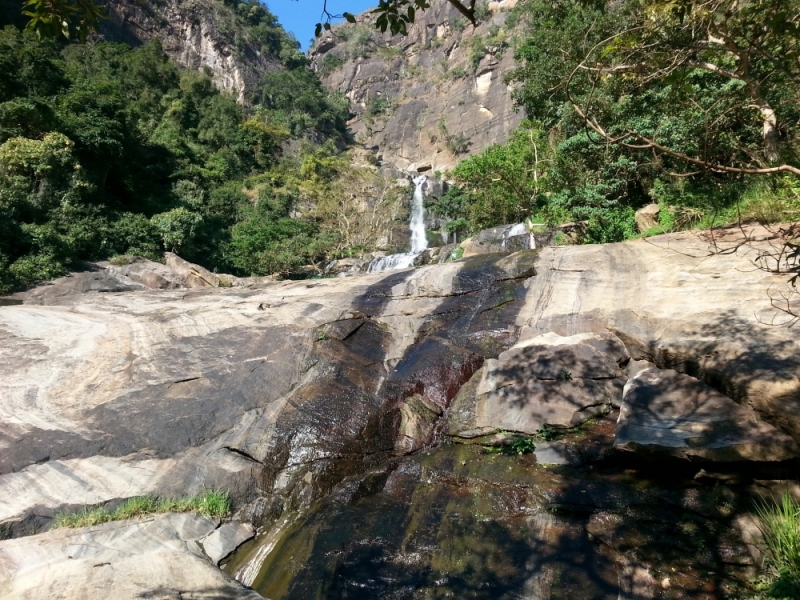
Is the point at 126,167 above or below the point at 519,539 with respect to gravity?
above

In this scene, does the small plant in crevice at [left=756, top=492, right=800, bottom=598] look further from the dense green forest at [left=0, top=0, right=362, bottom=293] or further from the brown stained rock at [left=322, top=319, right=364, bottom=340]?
the dense green forest at [left=0, top=0, right=362, bottom=293]

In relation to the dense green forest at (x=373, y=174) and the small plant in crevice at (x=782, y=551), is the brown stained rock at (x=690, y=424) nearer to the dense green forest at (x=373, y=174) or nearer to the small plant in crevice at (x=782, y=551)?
the small plant in crevice at (x=782, y=551)

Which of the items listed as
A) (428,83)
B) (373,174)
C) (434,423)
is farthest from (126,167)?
(428,83)

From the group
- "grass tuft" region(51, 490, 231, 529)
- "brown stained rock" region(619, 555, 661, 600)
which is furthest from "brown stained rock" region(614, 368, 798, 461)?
"grass tuft" region(51, 490, 231, 529)

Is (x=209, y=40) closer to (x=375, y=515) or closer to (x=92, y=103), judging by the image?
(x=92, y=103)

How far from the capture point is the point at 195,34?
1594 inches

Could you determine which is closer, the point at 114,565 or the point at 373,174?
the point at 114,565

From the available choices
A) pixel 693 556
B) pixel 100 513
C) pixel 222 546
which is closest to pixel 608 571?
pixel 693 556

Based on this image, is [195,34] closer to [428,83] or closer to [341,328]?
[428,83]

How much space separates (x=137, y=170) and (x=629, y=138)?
887 inches

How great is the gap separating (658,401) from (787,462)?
4.22ft

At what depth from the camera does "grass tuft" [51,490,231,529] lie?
194 inches

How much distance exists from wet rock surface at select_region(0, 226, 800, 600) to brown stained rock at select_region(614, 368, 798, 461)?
0.03 meters

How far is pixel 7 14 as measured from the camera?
26.8m
